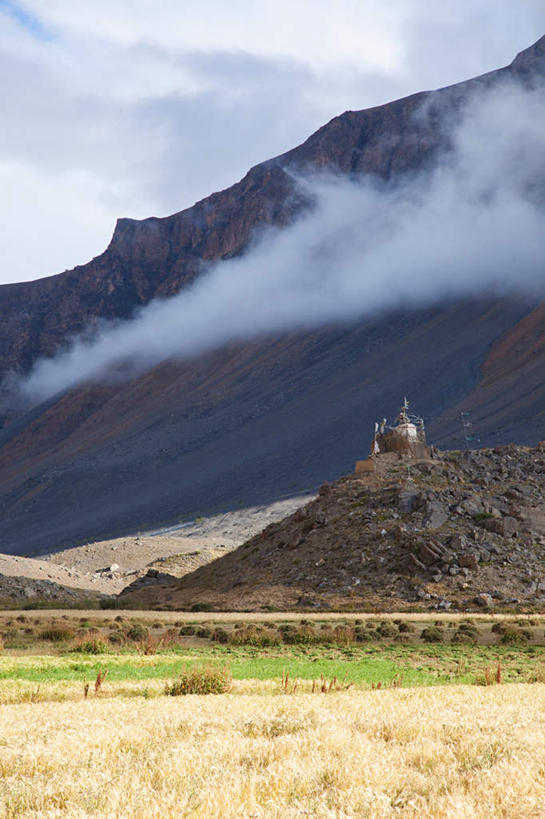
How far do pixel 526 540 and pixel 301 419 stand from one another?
84.3 m

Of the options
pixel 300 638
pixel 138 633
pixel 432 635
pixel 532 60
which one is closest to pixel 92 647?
pixel 138 633

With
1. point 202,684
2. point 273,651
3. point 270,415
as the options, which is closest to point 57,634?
point 273,651

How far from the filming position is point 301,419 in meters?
125

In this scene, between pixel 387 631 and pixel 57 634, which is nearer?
pixel 387 631

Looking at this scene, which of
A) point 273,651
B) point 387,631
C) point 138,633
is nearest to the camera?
point 273,651

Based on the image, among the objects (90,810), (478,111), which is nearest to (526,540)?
(90,810)

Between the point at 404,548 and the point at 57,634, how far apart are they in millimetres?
19687

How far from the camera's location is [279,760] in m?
7.33

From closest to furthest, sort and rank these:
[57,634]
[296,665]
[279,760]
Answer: [279,760], [296,665], [57,634]

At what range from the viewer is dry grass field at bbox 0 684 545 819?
5922 millimetres

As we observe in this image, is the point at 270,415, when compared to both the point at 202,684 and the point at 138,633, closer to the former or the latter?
the point at 138,633

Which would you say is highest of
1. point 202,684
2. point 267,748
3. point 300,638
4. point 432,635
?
point 267,748

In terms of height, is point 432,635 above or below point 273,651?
below

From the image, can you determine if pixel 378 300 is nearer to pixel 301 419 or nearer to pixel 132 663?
pixel 301 419
